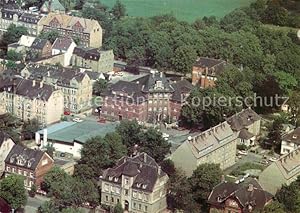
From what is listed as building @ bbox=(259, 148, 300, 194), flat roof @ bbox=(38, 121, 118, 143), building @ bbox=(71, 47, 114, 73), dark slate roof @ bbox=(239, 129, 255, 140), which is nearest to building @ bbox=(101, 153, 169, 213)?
building @ bbox=(259, 148, 300, 194)

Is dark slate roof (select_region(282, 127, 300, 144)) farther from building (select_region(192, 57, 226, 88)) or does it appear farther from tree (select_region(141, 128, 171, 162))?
building (select_region(192, 57, 226, 88))

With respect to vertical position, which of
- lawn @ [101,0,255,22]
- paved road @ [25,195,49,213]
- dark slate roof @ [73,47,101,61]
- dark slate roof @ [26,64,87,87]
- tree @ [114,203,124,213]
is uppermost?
dark slate roof @ [26,64,87,87]

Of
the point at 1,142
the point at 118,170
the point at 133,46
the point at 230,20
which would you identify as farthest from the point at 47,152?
the point at 230,20

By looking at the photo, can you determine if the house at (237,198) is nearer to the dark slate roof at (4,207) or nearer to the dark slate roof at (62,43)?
the dark slate roof at (4,207)

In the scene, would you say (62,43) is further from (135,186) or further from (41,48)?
(135,186)

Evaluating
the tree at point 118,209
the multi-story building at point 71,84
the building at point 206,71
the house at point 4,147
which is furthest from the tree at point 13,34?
the tree at point 118,209

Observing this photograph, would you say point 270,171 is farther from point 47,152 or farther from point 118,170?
point 47,152
